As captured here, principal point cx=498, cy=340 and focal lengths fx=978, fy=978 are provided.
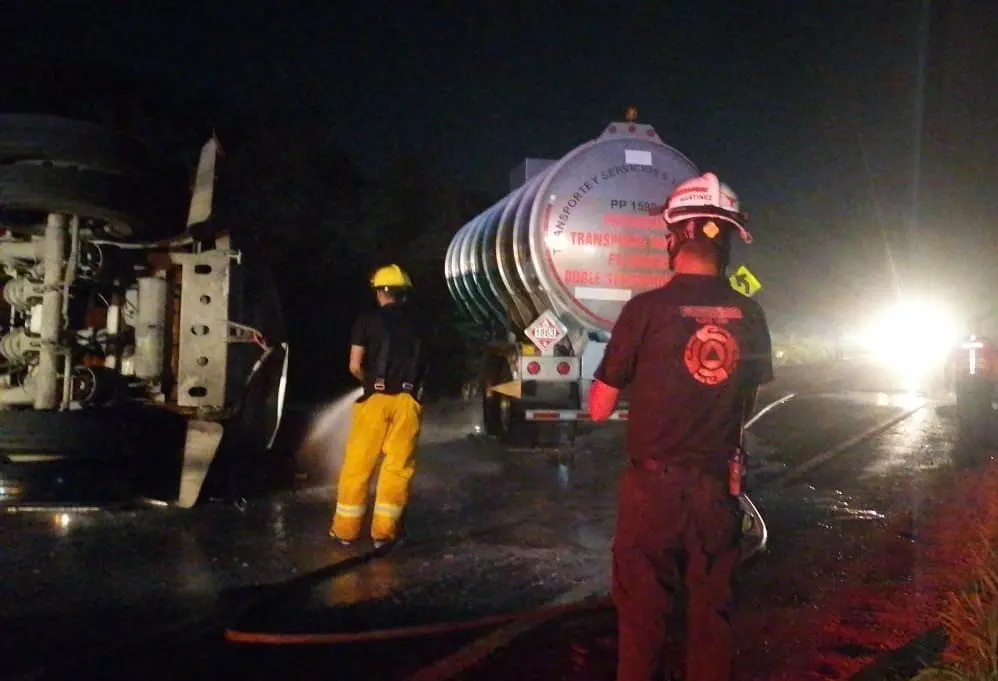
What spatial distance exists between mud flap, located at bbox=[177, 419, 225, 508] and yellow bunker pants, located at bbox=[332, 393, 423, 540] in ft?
3.90

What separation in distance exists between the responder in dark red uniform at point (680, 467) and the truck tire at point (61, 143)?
13.5 ft

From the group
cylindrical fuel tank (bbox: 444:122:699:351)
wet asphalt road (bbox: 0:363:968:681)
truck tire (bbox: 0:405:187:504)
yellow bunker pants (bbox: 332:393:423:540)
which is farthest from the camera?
cylindrical fuel tank (bbox: 444:122:699:351)

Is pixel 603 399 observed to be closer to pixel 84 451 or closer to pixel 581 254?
pixel 84 451

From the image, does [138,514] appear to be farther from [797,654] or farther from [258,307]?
[797,654]

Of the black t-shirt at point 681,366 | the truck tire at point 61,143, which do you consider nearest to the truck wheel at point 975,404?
the black t-shirt at point 681,366

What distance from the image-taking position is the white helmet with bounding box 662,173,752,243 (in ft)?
11.1

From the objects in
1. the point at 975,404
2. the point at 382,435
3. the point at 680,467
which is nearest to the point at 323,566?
the point at 382,435

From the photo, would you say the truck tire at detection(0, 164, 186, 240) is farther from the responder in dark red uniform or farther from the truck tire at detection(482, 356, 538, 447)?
the truck tire at detection(482, 356, 538, 447)

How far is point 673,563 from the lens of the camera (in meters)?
3.22

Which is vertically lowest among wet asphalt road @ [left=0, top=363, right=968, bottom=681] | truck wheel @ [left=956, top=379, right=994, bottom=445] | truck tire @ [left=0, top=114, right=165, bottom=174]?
wet asphalt road @ [left=0, top=363, right=968, bottom=681]

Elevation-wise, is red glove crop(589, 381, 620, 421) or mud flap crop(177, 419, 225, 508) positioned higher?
red glove crop(589, 381, 620, 421)

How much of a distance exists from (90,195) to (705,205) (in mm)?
4208

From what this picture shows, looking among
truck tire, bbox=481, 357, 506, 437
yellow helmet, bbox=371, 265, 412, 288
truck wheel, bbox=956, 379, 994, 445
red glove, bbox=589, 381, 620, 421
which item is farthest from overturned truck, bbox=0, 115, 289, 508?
truck wheel, bbox=956, 379, 994, 445

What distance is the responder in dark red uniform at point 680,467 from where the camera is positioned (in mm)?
3164
